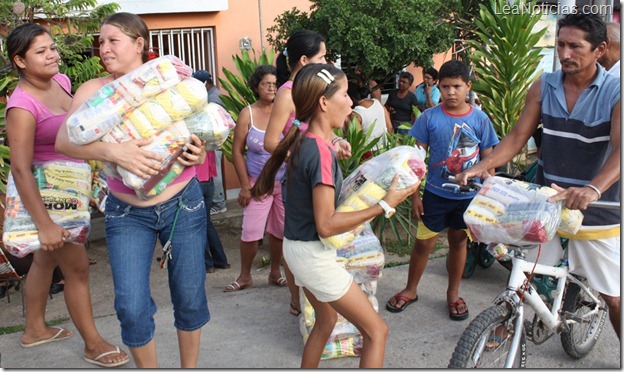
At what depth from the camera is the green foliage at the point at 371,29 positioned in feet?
27.6

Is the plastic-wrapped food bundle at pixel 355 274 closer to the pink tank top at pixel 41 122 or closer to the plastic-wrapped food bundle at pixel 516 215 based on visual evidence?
the plastic-wrapped food bundle at pixel 516 215

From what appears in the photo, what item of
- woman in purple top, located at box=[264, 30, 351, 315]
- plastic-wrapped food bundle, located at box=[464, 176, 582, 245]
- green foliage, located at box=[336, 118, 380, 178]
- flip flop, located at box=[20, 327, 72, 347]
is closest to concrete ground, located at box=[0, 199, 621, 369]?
flip flop, located at box=[20, 327, 72, 347]

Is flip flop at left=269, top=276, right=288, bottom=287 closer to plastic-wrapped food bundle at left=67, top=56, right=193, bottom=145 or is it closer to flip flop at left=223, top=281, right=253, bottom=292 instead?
flip flop at left=223, top=281, right=253, bottom=292

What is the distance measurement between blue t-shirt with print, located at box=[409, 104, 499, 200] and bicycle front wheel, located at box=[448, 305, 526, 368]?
55.4 inches

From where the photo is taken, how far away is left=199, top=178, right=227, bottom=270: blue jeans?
623 centimetres

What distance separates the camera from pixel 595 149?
3658 mm

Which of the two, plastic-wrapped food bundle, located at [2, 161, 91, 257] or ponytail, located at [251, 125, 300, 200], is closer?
ponytail, located at [251, 125, 300, 200]

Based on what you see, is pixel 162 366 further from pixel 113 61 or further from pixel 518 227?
pixel 518 227

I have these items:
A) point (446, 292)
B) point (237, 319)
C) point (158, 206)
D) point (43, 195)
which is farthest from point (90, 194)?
point (446, 292)

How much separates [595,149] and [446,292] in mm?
1970

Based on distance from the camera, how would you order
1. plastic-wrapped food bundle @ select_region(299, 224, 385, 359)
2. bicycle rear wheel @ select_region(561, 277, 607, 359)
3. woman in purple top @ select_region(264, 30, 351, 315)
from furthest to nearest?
1. woman in purple top @ select_region(264, 30, 351, 315)
2. bicycle rear wheel @ select_region(561, 277, 607, 359)
3. plastic-wrapped food bundle @ select_region(299, 224, 385, 359)

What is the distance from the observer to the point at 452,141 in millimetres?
4707

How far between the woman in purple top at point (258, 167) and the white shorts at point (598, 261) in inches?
87.9

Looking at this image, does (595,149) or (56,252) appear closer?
(595,149)
